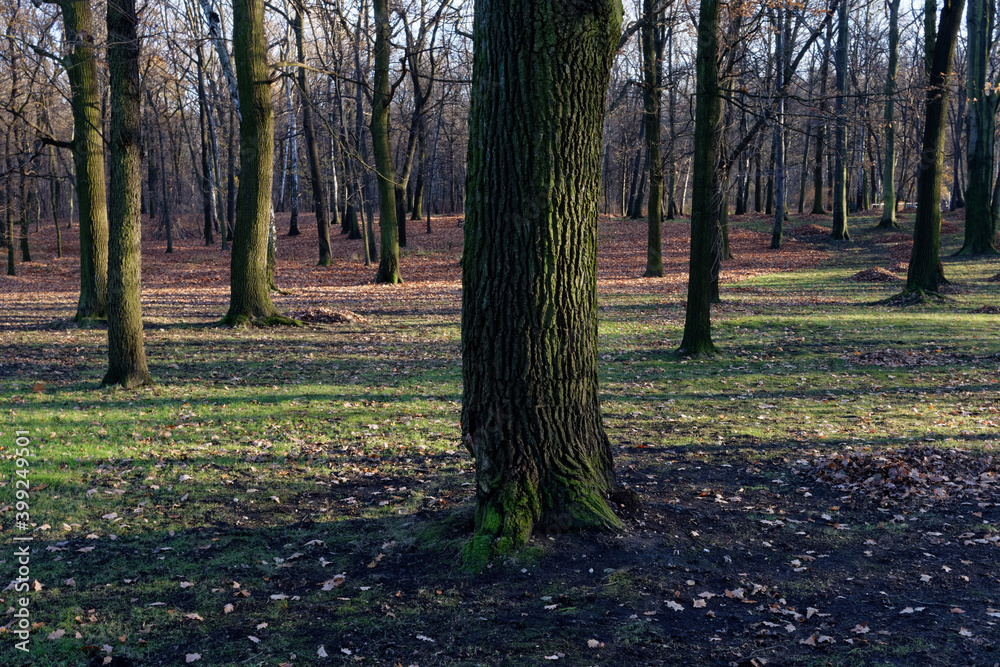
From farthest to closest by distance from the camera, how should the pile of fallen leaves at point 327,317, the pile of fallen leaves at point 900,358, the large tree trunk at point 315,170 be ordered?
the large tree trunk at point 315,170, the pile of fallen leaves at point 327,317, the pile of fallen leaves at point 900,358

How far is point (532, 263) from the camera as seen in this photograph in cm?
444

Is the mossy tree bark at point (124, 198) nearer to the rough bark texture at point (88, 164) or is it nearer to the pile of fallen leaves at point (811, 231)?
the rough bark texture at point (88, 164)

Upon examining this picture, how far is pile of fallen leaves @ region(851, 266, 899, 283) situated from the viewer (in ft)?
73.7

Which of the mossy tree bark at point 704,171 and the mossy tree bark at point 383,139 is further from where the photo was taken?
the mossy tree bark at point 383,139

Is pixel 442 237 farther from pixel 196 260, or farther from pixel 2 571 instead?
pixel 2 571

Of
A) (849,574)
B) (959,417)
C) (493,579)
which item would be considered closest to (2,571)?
(493,579)

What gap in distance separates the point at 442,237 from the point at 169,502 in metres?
32.2

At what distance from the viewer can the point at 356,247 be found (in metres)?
35.3

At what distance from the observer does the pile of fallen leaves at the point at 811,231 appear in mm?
36062

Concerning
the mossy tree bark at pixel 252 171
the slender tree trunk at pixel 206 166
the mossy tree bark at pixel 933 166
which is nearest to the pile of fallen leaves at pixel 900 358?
the mossy tree bark at pixel 933 166

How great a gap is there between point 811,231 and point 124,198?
34.9 meters

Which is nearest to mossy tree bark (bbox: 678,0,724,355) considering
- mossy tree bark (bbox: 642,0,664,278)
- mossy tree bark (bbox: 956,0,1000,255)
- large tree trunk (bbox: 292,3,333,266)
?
mossy tree bark (bbox: 642,0,664,278)

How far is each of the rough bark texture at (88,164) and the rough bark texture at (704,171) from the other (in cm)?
1043

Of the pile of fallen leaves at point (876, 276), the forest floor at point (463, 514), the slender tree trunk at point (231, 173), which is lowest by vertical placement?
the forest floor at point (463, 514)
